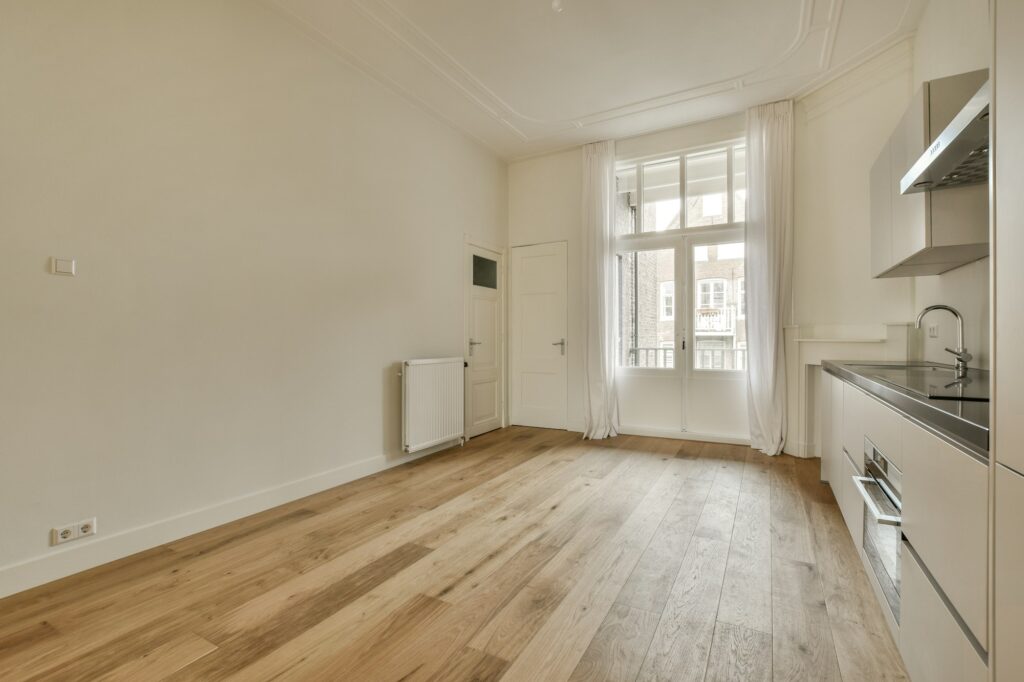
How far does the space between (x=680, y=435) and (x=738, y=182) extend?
2761 mm

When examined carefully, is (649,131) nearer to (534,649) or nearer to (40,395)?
(534,649)

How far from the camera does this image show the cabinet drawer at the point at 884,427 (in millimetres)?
1592

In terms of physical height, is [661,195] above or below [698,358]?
above

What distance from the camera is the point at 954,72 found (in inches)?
109

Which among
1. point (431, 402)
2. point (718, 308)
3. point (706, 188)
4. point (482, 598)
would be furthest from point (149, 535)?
point (706, 188)

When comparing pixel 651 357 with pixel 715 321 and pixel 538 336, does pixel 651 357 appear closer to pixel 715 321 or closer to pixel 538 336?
pixel 715 321

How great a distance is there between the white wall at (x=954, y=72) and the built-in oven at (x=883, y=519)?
99 cm

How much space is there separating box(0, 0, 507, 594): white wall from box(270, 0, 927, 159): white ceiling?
0.41m

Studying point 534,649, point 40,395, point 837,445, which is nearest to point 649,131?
point 837,445

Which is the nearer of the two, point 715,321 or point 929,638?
point 929,638

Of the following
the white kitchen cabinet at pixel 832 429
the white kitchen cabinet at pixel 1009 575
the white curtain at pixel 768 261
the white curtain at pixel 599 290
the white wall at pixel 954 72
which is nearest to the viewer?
the white kitchen cabinet at pixel 1009 575

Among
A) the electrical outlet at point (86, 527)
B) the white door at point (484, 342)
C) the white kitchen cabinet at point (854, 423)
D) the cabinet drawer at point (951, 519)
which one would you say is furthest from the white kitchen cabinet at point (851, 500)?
the electrical outlet at point (86, 527)

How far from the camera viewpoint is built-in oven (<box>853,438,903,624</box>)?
1.59 meters

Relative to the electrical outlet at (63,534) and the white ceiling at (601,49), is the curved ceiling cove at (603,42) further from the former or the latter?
the electrical outlet at (63,534)
